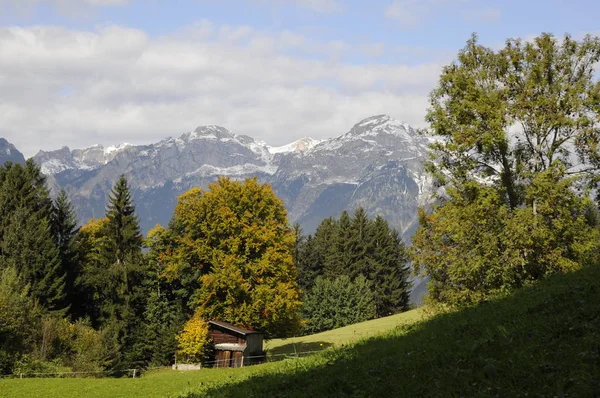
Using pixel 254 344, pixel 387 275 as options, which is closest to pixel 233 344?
pixel 254 344

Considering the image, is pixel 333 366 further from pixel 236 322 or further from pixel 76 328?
pixel 76 328

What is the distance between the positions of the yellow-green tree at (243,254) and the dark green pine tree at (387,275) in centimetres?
5409

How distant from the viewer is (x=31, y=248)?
202ft

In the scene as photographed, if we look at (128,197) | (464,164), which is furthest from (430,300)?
(128,197)

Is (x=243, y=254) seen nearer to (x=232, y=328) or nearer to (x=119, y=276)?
(x=232, y=328)

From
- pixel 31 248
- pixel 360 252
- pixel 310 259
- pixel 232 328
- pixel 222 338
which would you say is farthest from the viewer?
pixel 310 259

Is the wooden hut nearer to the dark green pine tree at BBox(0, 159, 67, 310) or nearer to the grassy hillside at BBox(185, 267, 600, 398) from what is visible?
the dark green pine tree at BBox(0, 159, 67, 310)

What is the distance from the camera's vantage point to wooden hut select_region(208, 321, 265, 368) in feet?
165

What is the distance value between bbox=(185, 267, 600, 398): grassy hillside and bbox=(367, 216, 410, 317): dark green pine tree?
8850 cm

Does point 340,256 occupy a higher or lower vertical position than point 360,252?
lower

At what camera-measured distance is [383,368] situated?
13.3 m

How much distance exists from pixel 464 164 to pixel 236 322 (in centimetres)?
2884

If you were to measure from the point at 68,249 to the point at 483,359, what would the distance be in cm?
6592

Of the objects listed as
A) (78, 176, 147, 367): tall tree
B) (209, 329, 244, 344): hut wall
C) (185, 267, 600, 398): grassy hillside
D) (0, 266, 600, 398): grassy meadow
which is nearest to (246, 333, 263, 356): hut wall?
(209, 329, 244, 344): hut wall
